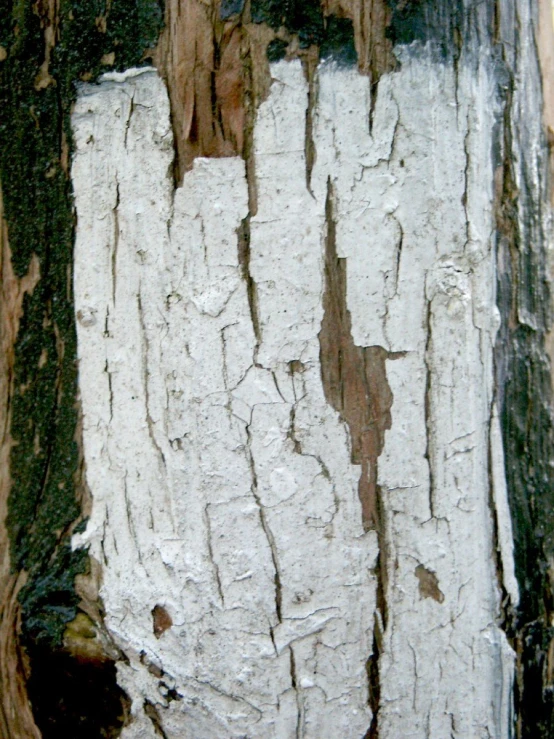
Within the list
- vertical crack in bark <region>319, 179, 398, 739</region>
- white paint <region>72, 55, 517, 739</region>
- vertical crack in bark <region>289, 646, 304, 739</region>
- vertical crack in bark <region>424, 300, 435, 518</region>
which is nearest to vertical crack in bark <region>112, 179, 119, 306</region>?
white paint <region>72, 55, 517, 739</region>

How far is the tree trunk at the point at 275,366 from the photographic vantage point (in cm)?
76

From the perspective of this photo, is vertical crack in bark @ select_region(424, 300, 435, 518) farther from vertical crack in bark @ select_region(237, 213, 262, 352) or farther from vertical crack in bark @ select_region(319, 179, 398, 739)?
vertical crack in bark @ select_region(237, 213, 262, 352)

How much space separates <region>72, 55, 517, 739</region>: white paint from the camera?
76 cm

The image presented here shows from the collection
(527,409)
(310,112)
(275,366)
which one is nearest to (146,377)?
(275,366)

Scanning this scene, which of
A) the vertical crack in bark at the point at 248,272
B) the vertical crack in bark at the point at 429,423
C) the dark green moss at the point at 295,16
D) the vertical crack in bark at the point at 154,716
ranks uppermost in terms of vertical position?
the dark green moss at the point at 295,16

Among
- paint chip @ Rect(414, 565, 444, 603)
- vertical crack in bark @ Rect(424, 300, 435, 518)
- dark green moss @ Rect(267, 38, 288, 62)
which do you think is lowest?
paint chip @ Rect(414, 565, 444, 603)

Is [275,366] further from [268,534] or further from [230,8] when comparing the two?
[230,8]

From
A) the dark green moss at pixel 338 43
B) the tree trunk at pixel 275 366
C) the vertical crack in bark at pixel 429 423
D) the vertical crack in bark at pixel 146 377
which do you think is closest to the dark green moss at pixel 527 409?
the tree trunk at pixel 275 366

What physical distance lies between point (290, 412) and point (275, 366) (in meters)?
0.06

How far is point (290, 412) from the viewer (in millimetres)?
784

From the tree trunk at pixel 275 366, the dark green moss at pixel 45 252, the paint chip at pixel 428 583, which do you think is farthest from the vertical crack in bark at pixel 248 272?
the paint chip at pixel 428 583

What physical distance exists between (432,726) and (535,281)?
610 mm

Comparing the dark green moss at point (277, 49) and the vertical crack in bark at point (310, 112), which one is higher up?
the dark green moss at point (277, 49)

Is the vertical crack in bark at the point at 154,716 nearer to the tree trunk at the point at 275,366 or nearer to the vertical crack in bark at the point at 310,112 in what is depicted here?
the tree trunk at the point at 275,366
